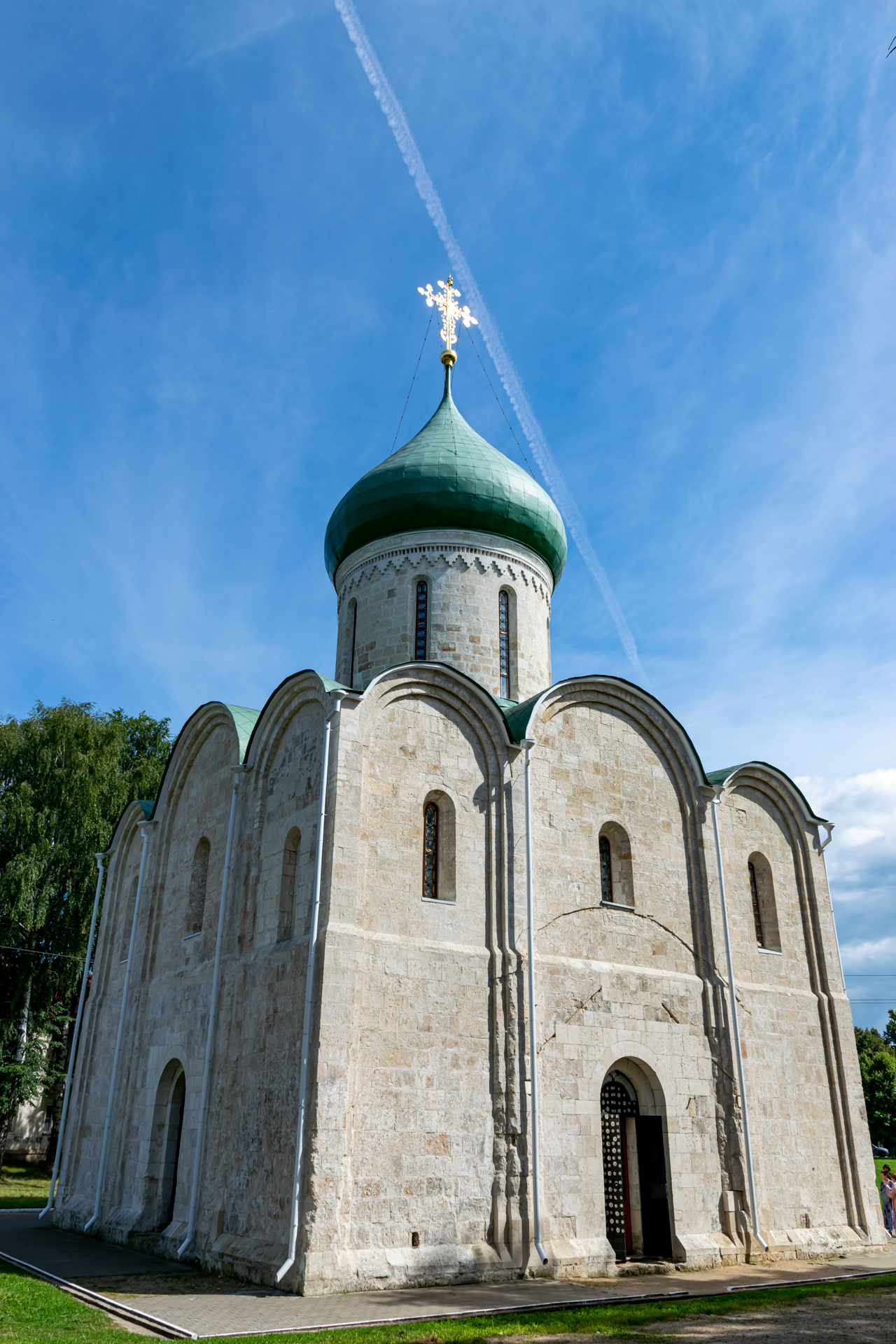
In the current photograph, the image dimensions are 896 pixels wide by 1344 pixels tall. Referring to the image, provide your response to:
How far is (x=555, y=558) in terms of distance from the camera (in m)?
15.5

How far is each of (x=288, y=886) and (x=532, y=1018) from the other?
2996 millimetres

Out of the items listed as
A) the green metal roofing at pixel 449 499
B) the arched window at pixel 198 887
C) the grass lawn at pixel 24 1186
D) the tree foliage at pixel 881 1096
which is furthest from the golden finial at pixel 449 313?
the tree foliage at pixel 881 1096

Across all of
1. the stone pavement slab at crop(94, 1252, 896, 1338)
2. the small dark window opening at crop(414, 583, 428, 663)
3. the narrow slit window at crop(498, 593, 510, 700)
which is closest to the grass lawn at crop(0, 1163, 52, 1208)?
the stone pavement slab at crop(94, 1252, 896, 1338)

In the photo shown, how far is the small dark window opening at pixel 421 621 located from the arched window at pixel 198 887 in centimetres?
392

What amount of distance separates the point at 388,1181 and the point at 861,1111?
7349 millimetres

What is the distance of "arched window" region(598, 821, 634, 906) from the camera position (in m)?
12.0

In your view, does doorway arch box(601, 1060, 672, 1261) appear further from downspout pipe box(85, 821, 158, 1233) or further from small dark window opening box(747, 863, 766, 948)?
downspout pipe box(85, 821, 158, 1233)

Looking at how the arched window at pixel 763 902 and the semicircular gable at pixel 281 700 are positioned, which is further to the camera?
the arched window at pixel 763 902

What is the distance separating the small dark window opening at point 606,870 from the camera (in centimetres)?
1202

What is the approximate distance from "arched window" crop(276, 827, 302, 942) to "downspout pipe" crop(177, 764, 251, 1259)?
1036mm

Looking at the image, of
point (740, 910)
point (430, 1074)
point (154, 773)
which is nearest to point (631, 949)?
point (740, 910)

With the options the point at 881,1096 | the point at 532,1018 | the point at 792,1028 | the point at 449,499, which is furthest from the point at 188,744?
the point at 881,1096

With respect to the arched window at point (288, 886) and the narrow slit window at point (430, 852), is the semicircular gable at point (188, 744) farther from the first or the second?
the narrow slit window at point (430, 852)

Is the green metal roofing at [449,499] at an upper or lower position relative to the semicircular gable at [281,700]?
upper
